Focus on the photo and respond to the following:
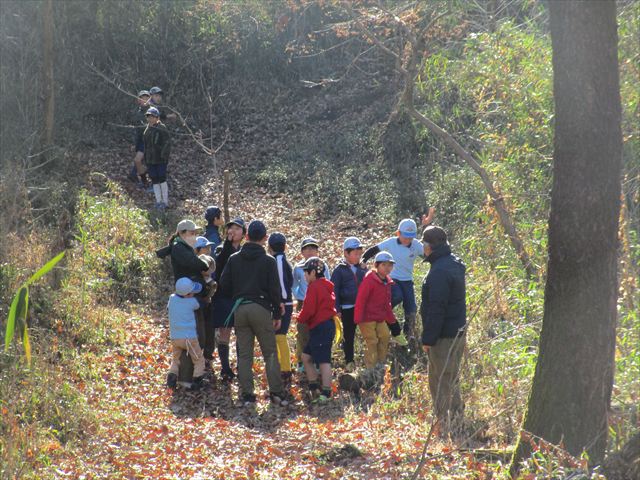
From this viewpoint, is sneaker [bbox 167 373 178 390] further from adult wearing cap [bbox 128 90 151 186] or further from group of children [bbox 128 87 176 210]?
adult wearing cap [bbox 128 90 151 186]

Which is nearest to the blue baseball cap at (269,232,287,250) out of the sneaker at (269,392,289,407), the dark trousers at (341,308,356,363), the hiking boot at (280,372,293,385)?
the dark trousers at (341,308,356,363)

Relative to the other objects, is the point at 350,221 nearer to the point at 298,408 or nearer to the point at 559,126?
the point at 298,408

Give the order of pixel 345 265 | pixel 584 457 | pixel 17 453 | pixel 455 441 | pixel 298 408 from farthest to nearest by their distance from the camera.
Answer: pixel 345 265
pixel 298 408
pixel 455 441
pixel 17 453
pixel 584 457

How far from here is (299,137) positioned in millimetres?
22094

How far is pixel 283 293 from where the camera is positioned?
35.2ft

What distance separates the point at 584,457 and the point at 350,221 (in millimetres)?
12305

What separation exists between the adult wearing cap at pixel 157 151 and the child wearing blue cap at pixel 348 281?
7.13m

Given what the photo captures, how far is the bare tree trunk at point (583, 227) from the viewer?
6.34 metres

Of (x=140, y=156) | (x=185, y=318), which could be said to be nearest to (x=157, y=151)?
(x=140, y=156)

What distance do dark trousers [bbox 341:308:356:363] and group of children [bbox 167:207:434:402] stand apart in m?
0.01

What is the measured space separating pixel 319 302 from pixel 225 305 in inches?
52.5

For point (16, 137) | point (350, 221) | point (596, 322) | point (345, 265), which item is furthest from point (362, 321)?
point (16, 137)

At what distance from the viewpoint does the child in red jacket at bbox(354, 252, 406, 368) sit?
412 inches

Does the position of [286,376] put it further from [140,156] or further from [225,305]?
[140,156]
